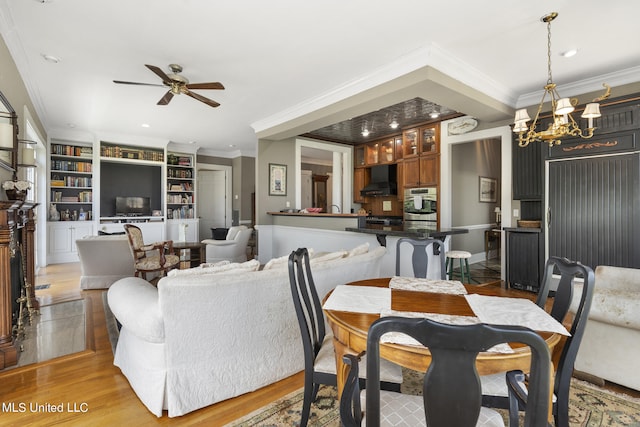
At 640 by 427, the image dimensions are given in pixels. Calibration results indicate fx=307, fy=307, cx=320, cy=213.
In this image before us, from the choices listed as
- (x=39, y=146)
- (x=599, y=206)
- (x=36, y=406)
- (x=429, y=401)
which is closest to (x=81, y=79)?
(x=39, y=146)

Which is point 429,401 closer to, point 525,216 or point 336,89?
point 336,89

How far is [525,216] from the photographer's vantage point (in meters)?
4.34

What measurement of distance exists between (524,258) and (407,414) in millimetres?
3776

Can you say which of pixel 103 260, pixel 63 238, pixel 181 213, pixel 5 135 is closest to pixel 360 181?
pixel 181 213

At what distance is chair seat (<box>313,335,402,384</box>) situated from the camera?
1336mm

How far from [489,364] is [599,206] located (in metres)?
3.49

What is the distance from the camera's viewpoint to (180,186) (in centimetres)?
771

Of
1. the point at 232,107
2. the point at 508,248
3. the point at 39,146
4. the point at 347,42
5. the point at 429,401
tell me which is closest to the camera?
the point at 429,401

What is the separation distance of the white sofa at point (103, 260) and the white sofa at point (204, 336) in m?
2.58

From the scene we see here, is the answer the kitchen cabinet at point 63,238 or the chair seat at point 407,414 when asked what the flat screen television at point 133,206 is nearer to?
the kitchen cabinet at point 63,238

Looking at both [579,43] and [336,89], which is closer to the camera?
[579,43]

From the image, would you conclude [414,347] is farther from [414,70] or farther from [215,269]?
[414,70]

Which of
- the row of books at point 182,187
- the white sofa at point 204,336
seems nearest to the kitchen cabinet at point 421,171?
the white sofa at point 204,336
